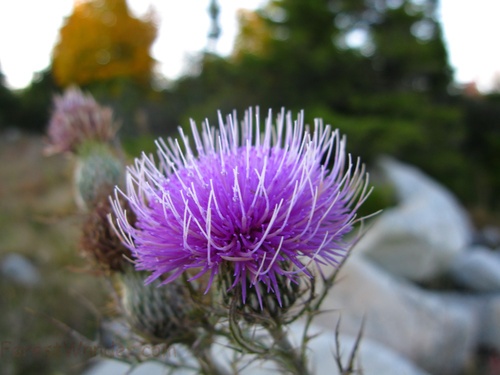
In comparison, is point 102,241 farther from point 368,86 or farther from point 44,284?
point 368,86

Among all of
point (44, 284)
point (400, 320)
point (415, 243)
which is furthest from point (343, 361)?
point (44, 284)

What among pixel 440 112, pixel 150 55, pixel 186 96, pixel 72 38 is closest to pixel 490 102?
pixel 440 112

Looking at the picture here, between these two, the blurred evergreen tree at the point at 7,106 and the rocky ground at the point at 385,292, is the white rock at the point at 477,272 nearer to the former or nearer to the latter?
the rocky ground at the point at 385,292

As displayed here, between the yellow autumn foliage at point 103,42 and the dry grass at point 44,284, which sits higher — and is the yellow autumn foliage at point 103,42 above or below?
above

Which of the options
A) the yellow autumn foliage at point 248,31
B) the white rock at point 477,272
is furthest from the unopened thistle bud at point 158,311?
the yellow autumn foliage at point 248,31

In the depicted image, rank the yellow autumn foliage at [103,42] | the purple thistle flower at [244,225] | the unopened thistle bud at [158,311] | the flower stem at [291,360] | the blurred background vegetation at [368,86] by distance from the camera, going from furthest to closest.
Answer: the yellow autumn foliage at [103,42] < the blurred background vegetation at [368,86] < the unopened thistle bud at [158,311] < the flower stem at [291,360] < the purple thistle flower at [244,225]

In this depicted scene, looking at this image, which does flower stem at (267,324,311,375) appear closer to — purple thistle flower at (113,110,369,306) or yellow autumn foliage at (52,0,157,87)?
purple thistle flower at (113,110,369,306)

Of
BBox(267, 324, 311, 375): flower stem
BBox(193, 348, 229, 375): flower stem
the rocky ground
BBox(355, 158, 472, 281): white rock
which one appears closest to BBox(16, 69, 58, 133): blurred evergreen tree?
the rocky ground
